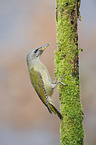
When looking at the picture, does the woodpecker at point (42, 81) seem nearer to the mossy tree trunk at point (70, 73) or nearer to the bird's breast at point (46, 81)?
the bird's breast at point (46, 81)

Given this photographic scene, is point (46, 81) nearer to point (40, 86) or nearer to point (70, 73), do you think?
point (40, 86)

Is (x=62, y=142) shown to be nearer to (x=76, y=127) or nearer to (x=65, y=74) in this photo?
(x=76, y=127)

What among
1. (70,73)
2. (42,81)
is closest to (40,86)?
(42,81)

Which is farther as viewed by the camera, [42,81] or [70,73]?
[42,81]

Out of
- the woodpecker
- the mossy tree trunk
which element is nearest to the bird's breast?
the woodpecker

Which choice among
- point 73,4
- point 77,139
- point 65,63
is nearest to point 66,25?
point 73,4

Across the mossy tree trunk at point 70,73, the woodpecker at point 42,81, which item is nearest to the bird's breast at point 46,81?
the woodpecker at point 42,81

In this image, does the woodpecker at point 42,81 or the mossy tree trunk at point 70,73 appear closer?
the mossy tree trunk at point 70,73

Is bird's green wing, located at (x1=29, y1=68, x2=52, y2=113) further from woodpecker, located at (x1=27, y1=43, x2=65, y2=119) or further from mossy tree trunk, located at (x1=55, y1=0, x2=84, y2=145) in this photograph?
mossy tree trunk, located at (x1=55, y1=0, x2=84, y2=145)
